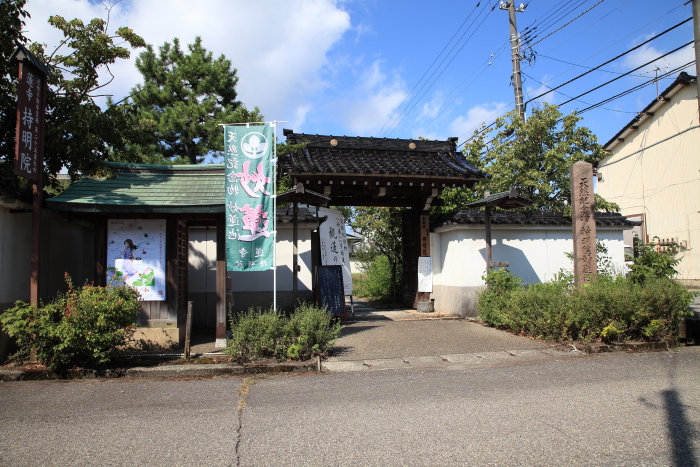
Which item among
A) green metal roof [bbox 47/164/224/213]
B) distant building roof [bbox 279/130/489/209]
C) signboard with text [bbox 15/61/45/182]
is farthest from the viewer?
distant building roof [bbox 279/130/489/209]

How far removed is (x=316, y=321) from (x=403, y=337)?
261cm

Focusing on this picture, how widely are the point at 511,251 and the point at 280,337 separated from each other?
7620 mm

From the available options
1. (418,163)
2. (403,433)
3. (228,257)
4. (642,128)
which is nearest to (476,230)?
(418,163)

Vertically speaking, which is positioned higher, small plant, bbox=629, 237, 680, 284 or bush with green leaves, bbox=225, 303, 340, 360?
small plant, bbox=629, 237, 680, 284

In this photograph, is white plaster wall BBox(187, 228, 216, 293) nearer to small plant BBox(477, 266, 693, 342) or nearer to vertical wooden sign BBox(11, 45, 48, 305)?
vertical wooden sign BBox(11, 45, 48, 305)

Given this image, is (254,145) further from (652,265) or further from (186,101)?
(186,101)

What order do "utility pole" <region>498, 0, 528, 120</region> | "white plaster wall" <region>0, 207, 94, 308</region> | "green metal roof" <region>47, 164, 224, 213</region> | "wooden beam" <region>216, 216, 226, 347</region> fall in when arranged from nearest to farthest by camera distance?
"white plaster wall" <region>0, 207, 94, 308</region> < "green metal roof" <region>47, 164, 224, 213</region> < "wooden beam" <region>216, 216, 226, 347</region> < "utility pole" <region>498, 0, 528, 120</region>

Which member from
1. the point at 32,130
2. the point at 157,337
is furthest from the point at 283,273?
the point at 32,130

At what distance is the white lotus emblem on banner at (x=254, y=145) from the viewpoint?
26.1ft

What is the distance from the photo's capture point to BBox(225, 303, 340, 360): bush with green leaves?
7293 millimetres

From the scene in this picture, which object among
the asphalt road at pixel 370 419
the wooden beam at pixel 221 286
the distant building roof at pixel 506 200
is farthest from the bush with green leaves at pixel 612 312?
the wooden beam at pixel 221 286

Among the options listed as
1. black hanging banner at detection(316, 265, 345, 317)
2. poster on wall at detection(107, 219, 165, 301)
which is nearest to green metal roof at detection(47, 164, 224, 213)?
poster on wall at detection(107, 219, 165, 301)

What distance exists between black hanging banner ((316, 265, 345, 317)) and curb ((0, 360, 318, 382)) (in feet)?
12.1

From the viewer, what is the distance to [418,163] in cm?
1309
